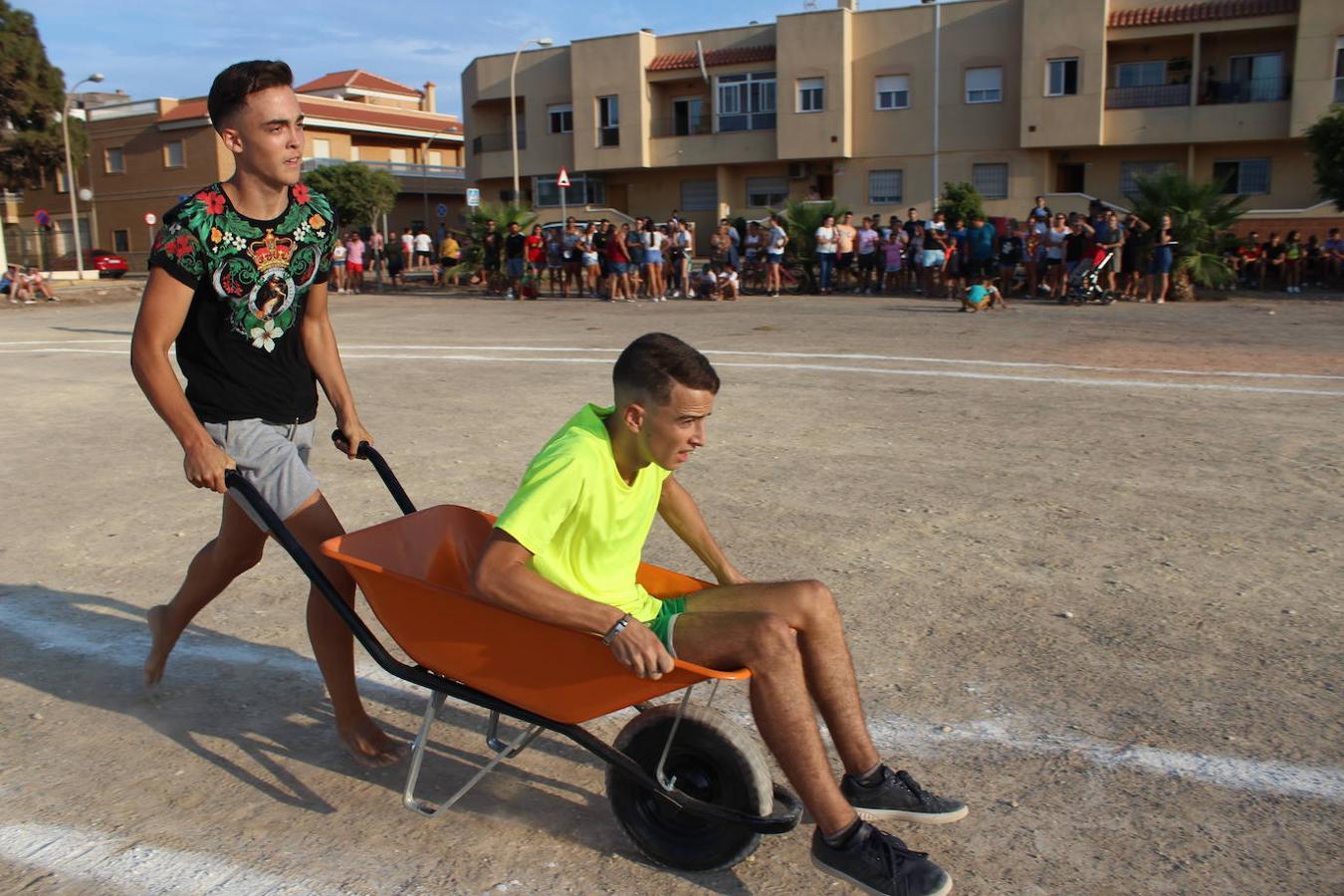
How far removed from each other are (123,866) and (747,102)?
→ 44.6 m

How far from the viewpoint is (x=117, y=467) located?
24.8ft

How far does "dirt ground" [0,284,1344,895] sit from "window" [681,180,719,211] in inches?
1508

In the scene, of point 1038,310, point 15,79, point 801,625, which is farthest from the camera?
point 15,79

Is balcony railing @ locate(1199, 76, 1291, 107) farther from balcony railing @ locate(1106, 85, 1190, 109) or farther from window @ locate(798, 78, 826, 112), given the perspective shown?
window @ locate(798, 78, 826, 112)

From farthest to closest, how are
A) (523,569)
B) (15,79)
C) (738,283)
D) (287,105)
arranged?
1. (15,79)
2. (738,283)
3. (287,105)
4. (523,569)

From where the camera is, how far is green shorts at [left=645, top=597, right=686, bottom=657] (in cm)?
301

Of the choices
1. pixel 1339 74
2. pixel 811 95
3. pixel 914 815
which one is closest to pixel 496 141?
pixel 811 95

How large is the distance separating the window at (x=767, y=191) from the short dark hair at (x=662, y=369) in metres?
43.9

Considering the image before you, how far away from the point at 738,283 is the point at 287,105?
22.3 m

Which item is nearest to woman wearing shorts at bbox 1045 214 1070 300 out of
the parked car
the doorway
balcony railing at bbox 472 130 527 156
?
the doorway

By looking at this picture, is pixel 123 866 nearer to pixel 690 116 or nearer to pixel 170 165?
pixel 690 116

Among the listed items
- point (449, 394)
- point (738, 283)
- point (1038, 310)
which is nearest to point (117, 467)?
point (449, 394)

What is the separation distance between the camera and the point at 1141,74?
3953 cm

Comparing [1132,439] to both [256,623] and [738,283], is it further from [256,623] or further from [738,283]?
[738,283]
